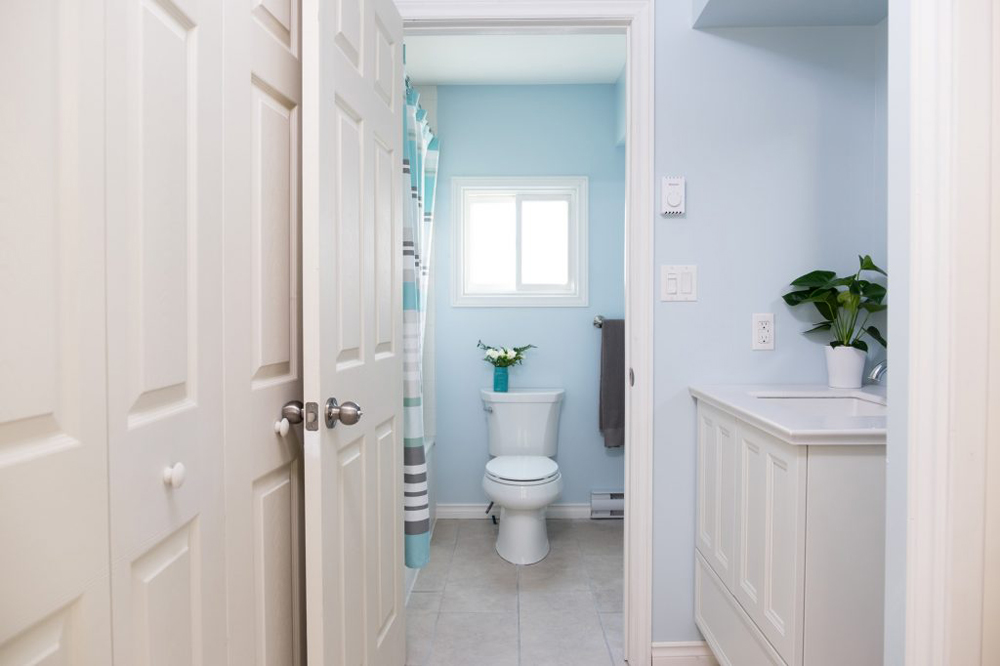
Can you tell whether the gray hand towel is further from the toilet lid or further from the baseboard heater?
the toilet lid

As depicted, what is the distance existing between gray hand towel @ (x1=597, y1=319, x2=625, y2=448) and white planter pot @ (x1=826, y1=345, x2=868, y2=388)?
131 centimetres

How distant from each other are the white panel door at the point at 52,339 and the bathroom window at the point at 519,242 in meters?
2.59

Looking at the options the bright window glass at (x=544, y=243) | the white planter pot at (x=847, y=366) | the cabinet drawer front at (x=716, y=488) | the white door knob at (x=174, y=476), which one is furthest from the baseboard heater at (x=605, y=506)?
the white door knob at (x=174, y=476)

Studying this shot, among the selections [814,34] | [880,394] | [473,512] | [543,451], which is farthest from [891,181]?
[473,512]

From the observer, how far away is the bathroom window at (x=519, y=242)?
3195 mm

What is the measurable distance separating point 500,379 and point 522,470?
1.99 ft

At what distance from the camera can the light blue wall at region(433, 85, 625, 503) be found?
316cm

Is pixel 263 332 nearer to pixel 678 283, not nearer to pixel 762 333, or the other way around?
pixel 678 283

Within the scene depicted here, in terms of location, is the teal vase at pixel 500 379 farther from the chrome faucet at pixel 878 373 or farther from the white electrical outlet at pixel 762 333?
the chrome faucet at pixel 878 373

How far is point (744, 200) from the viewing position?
6.13ft

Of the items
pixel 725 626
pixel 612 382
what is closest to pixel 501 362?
pixel 612 382

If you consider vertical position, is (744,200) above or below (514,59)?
below

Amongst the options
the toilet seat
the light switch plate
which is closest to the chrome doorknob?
the light switch plate

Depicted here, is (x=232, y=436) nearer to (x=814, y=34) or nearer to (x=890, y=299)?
(x=890, y=299)
